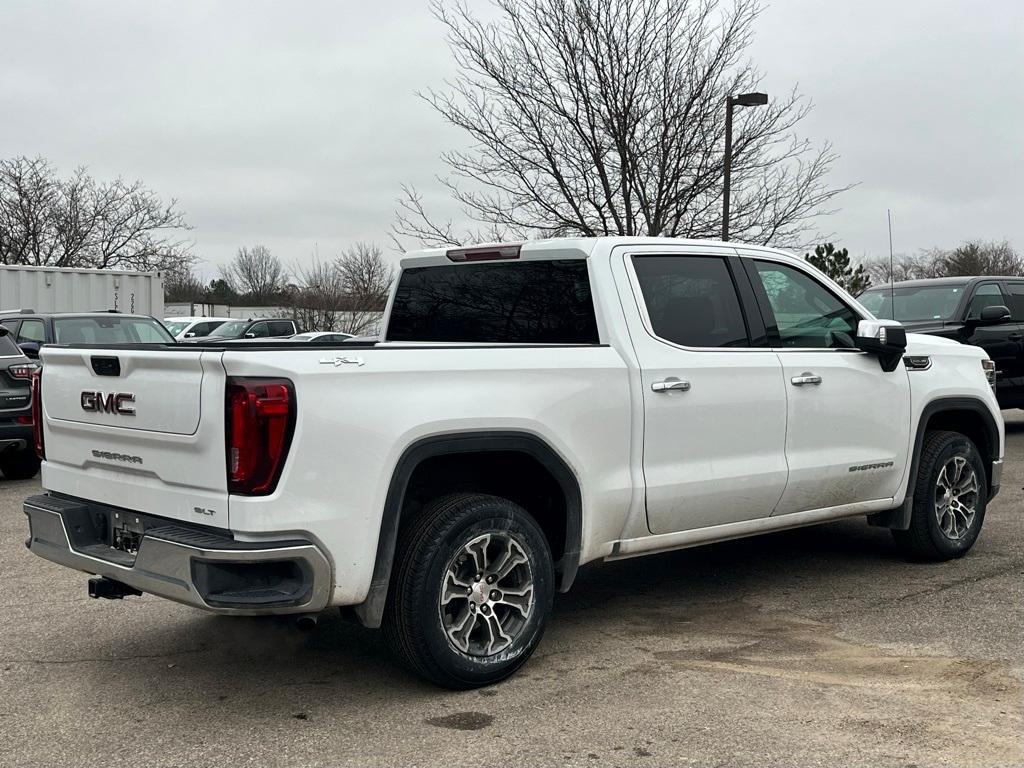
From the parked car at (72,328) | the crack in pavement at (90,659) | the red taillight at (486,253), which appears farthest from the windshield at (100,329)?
the crack in pavement at (90,659)

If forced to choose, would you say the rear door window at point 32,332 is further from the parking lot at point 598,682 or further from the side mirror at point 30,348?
the parking lot at point 598,682

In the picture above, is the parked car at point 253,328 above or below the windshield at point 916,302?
below

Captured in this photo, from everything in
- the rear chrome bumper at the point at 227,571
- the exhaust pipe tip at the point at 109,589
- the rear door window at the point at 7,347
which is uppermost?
the rear door window at the point at 7,347

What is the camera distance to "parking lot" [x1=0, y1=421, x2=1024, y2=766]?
3945 mm

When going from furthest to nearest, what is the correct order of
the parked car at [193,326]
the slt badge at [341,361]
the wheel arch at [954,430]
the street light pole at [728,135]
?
the parked car at [193,326] < the street light pole at [728,135] < the wheel arch at [954,430] < the slt badge at [341,361]

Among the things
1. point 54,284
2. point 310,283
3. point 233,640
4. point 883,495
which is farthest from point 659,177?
point 310,283

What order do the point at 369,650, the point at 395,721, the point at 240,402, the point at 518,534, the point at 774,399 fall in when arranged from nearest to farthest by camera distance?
1. the point at 240,402
2. the point at 395,721
3. the point at 518,534
4. the point at 369,650
5. the point at 774,399

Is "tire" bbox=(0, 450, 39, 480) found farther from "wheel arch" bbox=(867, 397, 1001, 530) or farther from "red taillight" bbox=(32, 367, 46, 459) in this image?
"wheel arch" bbox=(867, 397, 1001, 530)

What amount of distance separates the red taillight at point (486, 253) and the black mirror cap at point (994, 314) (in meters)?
8.51

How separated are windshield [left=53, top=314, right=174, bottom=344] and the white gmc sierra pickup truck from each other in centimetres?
766

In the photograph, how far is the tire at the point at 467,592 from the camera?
4.30 meters

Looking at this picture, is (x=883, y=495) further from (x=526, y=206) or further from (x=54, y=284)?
(x=54, y=284)

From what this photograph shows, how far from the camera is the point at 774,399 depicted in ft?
18.3

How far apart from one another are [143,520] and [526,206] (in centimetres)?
1727
